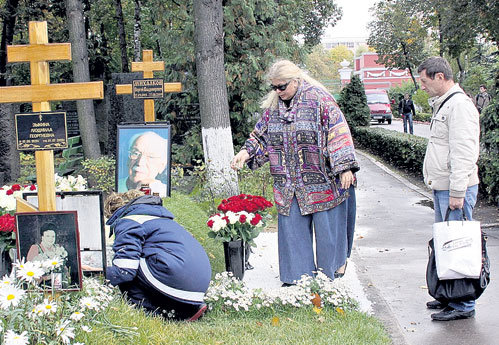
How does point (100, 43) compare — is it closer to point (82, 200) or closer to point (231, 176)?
point (231, 176)

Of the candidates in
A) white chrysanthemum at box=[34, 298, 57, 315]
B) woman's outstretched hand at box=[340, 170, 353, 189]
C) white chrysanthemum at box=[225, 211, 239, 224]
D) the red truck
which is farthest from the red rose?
the red truck

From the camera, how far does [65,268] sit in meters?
4.23

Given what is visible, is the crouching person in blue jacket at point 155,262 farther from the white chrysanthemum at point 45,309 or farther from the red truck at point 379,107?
the red truck at point 379,107

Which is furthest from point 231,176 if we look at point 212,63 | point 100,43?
point 100,43

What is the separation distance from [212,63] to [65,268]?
6.79 metres

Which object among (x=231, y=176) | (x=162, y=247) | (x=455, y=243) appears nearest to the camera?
(x=162, y=247)

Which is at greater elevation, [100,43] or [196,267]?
[100,43]

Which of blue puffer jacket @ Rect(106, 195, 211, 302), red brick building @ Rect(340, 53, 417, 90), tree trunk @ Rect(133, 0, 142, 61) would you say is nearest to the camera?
blue puffer jacket @ Rect(106, 195, 211, 302)

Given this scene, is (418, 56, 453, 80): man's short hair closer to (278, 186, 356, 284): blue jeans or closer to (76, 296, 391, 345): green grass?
(278, 186, 356, 284): blue jeans

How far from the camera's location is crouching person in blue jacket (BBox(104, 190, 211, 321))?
463 cm

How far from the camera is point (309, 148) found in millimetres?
5500

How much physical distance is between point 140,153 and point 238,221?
9.48 feet

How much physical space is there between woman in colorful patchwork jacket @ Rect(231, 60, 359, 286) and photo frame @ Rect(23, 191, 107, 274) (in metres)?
1.20

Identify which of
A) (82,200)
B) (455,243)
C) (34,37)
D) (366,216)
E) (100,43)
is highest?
(100,43)
